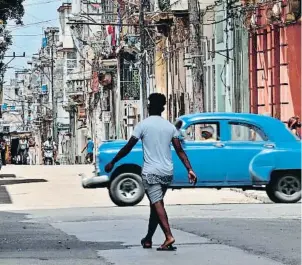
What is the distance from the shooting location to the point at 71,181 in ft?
133

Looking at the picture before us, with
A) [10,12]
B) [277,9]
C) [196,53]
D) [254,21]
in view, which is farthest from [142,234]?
[10,12]

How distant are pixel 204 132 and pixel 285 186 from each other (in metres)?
2.02

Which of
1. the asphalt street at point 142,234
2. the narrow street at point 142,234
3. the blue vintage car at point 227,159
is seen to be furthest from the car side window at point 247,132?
the asphalt street at point 142,234

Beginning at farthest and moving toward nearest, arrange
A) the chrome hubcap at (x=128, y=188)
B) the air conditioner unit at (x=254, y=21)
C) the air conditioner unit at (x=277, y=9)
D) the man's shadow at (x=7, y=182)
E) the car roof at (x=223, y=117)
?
the air conditioner unit at (x=254, y=21), the air conditioner unit at (x=277, y=9), the man's shadow at (x=7, y=182), the chrome hubcap at (x=128, y=188), the car roof at (x=223, y=117)

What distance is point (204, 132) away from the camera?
2439 cm

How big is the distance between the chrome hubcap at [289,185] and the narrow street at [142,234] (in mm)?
727

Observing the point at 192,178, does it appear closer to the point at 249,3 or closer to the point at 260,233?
the point at 260,233

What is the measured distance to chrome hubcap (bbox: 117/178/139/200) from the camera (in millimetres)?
24656

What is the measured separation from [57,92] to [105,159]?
98772mm

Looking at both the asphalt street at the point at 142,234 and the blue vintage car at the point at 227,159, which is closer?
the asphalt street at the point at 142,234

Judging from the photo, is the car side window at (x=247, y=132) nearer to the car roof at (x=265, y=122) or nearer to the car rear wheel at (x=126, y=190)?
the car roof at (x=265, y=122)

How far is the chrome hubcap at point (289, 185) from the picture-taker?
24.8 meters

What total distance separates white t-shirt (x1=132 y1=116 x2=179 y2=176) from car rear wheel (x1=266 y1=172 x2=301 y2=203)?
35.7ft

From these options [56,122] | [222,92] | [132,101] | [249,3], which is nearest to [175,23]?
[222,92]
